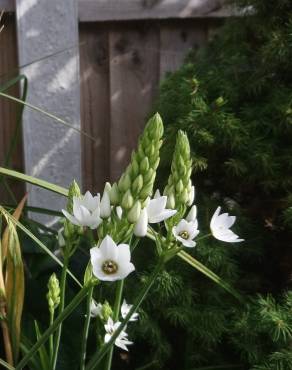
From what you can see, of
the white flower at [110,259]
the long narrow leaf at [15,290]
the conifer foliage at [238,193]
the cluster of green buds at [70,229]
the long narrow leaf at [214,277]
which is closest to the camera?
the white flower at [110,259]

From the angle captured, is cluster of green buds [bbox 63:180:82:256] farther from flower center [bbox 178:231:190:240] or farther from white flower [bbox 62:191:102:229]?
flower center [bbox 178:231:190:240]

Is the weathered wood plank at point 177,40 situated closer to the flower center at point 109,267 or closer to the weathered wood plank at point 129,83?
the weathered wood plank at point 129,83

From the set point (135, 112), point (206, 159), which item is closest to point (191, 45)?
point (135, 112)

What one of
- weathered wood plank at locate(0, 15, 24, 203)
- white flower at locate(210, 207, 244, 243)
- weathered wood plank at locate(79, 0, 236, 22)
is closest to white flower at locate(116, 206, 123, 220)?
white flower at locate(210, 207, 244, 243)

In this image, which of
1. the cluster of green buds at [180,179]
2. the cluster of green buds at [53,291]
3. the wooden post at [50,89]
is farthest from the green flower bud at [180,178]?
the wooden post at [50,89]

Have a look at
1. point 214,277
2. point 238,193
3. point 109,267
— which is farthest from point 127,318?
point 238,193

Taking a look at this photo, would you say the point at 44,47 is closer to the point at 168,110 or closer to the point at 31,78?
the point at 31,78

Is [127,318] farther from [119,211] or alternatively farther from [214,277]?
[214,277]
